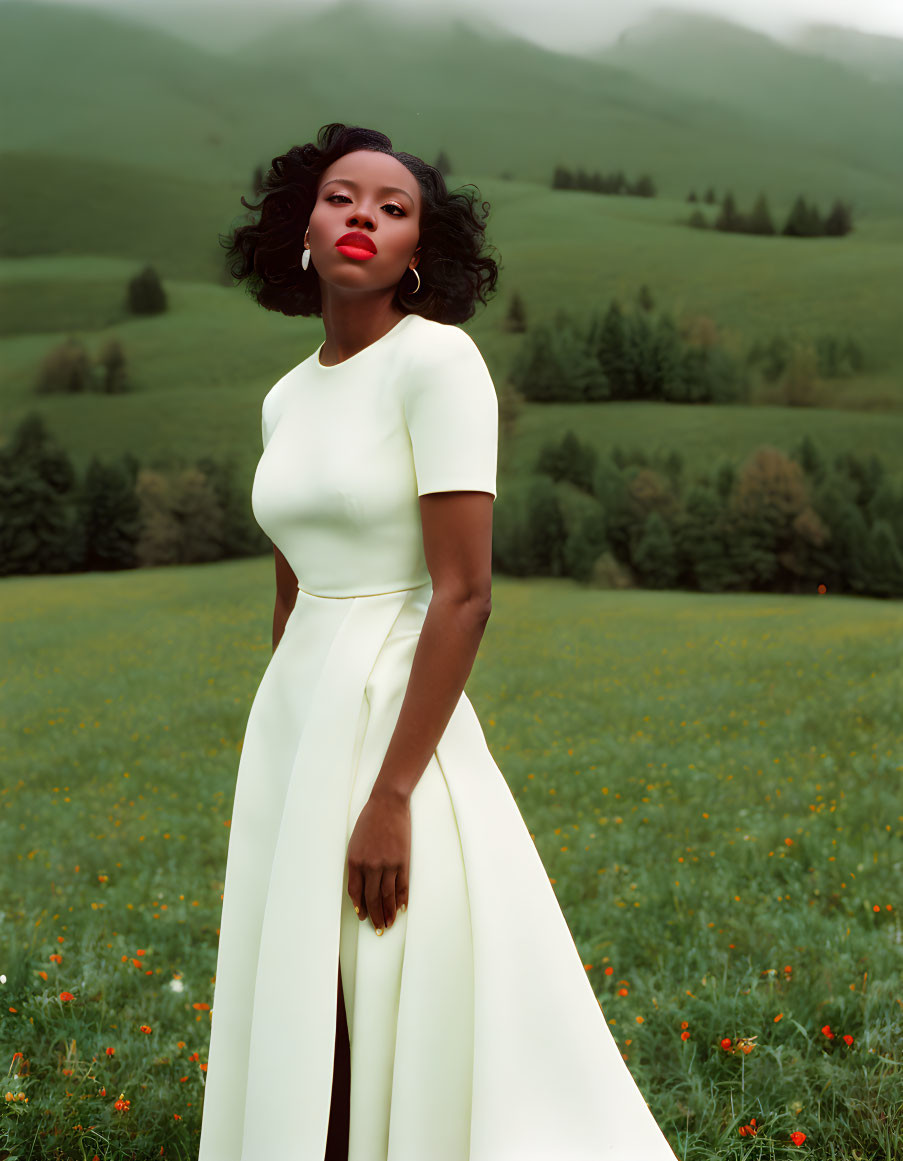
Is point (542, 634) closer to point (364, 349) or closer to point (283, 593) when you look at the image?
point (283, 593)

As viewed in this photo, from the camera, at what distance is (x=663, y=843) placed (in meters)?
5.24

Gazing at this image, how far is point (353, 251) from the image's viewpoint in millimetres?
1693

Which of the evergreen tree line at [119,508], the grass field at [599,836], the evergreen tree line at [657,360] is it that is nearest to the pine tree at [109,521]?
the evergreen tree line at [119,508]

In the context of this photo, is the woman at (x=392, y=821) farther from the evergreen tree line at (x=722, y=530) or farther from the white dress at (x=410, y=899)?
the evergreen tree line at (x=722, y=530)

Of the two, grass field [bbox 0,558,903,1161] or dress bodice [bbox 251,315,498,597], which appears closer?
dress bodice [bbox 251,315,498,597]

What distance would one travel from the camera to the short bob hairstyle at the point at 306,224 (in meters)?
1.84

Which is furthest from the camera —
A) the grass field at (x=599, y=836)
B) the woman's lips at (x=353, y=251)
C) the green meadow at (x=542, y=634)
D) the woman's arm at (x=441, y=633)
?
the green meadow at (x=542, y=634)

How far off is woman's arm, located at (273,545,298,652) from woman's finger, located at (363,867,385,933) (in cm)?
57

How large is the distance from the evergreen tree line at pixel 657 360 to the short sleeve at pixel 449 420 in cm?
1215

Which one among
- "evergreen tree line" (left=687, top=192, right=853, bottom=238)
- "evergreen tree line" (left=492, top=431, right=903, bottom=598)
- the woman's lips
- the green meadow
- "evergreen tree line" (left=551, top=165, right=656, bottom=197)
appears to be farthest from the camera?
"evergreen tree line" (left=551, top=165, right=656, bottom=197)

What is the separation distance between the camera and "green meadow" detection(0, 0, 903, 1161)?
3051mm

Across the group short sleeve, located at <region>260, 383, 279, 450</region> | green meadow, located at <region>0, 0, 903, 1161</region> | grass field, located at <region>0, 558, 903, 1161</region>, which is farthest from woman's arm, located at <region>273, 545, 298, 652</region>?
grass field, located at <region>0, 558, 903, 1161</region>

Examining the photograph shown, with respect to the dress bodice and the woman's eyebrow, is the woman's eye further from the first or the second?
the dress bodice

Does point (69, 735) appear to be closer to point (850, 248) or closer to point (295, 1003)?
point (295, 1003)
